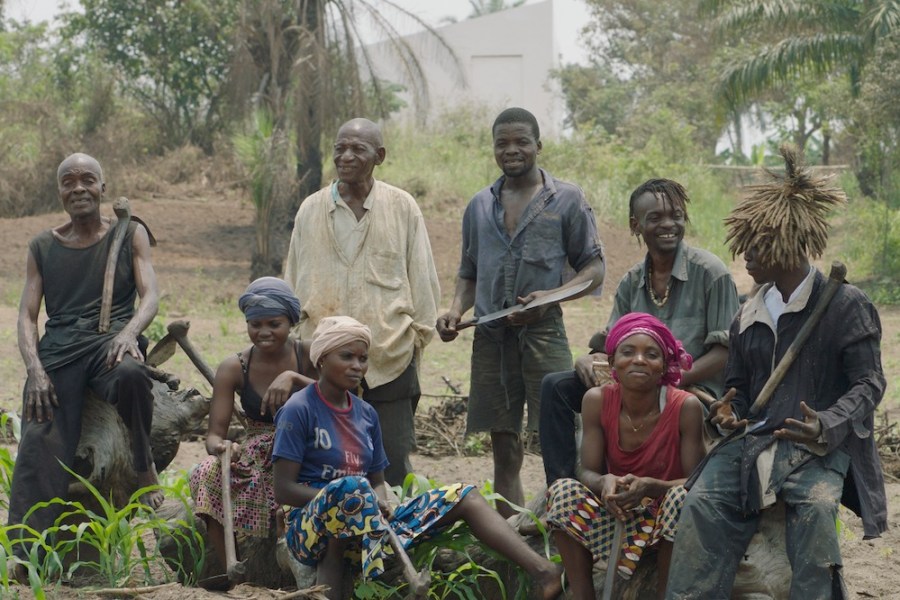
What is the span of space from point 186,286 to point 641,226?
12.5 meters

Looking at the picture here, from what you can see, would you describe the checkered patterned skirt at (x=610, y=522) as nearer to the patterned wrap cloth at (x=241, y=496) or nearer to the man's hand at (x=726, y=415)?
the man's hand at (x=726, y=415)

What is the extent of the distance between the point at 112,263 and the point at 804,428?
307cm

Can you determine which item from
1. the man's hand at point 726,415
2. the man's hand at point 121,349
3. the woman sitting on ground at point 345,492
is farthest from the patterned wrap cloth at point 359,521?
the man's hand at point 121,349

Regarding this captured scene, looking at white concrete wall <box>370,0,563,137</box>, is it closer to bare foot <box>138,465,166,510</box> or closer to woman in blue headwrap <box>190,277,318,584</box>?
bare foot <box>138,465,166,510</box>

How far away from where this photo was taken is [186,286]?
16.6 metres

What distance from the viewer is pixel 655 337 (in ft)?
13.8

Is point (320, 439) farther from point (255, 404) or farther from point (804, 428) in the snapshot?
point (804, 428)

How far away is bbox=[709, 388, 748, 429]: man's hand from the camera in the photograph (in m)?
4.03

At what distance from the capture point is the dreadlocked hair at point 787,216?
4.12m

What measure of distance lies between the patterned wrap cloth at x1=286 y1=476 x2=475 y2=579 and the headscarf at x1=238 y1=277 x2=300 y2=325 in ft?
2.68

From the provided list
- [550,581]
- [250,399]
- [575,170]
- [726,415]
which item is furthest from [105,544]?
[575,170]

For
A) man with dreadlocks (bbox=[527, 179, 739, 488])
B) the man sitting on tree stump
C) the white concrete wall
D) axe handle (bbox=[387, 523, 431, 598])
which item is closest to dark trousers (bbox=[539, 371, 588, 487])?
man with dreadlocks (bbox=[527, 179, 739, 488])

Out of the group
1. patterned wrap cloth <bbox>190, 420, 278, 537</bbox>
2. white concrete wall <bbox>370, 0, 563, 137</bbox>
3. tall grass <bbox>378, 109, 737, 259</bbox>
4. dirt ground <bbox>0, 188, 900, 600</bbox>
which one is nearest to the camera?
patterned wrap cloth <bbox>190, 420, 278, 537</bbox>

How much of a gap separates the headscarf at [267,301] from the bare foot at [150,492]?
3.37 feet
